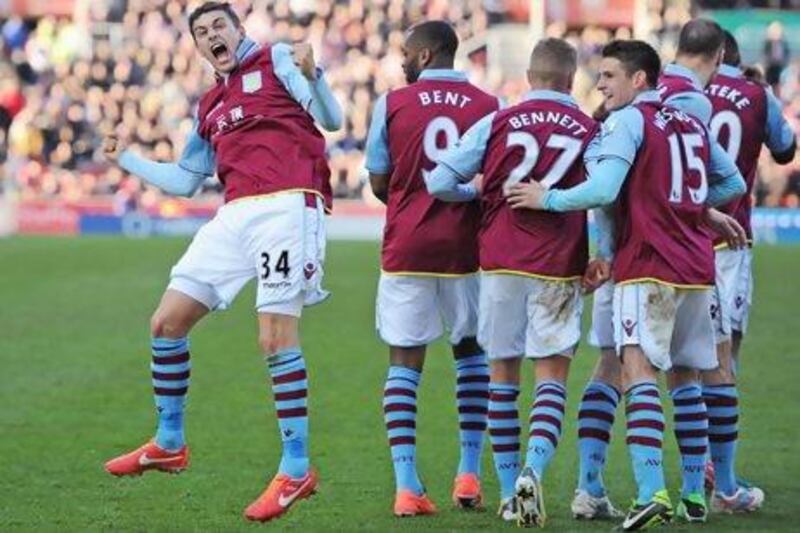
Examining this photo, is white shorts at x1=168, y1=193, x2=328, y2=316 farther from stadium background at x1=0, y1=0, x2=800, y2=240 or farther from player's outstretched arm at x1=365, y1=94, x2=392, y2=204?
stadium background at x1=0, y1=0, x2=800, y2=240

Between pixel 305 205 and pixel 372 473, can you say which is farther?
pixel 372 473

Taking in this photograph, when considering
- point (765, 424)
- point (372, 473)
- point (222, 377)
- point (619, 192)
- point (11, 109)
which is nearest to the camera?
point (619, 192)

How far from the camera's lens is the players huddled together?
374 inches

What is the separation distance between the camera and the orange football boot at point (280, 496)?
9461 millimetres

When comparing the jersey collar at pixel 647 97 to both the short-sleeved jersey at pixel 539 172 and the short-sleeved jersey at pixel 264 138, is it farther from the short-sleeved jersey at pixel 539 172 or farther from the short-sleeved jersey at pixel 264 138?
the short-sleeved jersey at pixel 264 138

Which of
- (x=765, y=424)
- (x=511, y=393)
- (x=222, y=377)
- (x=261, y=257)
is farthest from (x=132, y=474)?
(x=222, y=377)

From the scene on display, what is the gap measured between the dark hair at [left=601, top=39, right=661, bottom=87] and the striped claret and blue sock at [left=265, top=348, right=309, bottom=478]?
6.78 ft

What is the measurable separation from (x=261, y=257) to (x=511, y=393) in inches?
55.0

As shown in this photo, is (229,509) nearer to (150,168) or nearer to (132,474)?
(132,474)

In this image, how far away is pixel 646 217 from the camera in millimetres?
9484

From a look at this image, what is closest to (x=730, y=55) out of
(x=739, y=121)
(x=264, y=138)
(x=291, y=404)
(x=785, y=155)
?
(x=739, y=121)

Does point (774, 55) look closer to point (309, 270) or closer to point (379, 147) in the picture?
point (379, 147)

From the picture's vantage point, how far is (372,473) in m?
11.5

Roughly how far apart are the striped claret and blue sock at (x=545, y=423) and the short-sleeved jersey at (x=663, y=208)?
2.16 ft
